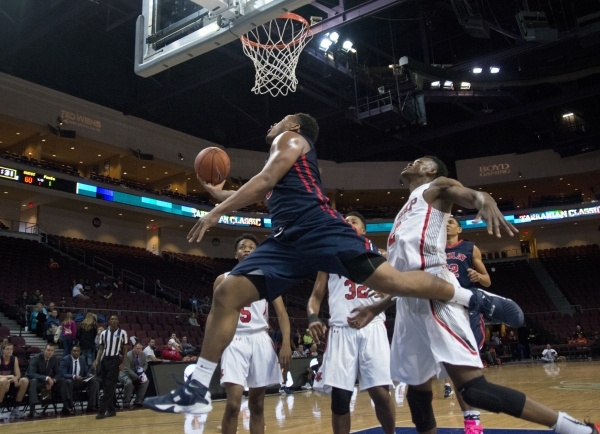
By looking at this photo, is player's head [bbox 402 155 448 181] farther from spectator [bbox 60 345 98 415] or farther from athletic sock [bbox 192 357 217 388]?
spectator [bbox 60 345 98 415]

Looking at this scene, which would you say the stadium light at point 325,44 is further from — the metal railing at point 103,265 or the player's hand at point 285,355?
the player's hand at point 285,355

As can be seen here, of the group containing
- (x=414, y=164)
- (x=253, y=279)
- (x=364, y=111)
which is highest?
(x=364, y=111)

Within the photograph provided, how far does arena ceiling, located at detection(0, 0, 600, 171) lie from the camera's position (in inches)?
758

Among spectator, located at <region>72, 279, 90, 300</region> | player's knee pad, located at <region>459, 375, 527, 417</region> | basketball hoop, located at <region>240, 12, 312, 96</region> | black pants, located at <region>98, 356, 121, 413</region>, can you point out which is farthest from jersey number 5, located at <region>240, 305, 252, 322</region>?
spectator, located at <region>72, 279, 90, 300</region>

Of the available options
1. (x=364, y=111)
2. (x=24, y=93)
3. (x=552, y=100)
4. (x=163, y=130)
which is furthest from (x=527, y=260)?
(x=24, y=93)

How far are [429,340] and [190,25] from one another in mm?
5570

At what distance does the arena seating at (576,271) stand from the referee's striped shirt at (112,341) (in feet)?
73.3

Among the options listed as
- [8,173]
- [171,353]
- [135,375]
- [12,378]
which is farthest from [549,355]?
[8,173]

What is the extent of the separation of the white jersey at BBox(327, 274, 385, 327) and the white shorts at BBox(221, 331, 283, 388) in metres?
0.57

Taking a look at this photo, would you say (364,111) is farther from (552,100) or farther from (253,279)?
(253,279)

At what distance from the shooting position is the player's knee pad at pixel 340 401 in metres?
3.58

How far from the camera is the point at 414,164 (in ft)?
12.0

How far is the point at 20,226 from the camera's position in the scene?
79.8ft

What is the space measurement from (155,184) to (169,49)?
24.7 m
